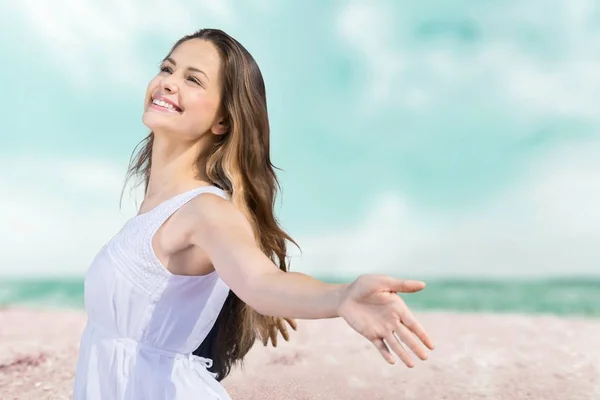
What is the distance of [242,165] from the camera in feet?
8.91

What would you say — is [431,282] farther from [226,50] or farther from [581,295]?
[226,50]

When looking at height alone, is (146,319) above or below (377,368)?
above

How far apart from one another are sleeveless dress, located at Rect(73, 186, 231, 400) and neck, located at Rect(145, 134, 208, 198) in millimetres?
137

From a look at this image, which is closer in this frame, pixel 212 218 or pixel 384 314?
pixel 384 314

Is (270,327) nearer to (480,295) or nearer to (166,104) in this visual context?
(166,104)

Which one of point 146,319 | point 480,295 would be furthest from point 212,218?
point 480,295

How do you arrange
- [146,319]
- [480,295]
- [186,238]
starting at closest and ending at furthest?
1. [186,238]
2. [146,319]
3. [480,295]

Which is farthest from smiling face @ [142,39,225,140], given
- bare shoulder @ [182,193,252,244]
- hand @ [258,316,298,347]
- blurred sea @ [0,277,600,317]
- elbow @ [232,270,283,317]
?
blurred sea @ [0,277,600,317]

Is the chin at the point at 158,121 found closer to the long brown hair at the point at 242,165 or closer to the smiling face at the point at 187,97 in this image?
the smiling face at the point at 187,97

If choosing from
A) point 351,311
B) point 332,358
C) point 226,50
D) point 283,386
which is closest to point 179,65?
point 226,50

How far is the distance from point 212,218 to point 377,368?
3.04 meters

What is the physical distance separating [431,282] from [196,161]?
63.9 feet

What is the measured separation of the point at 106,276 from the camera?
8.27 feet

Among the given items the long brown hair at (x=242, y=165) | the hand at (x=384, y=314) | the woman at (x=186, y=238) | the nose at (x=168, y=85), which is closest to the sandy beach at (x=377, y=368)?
the long brown hair at (x=242, y=165)
